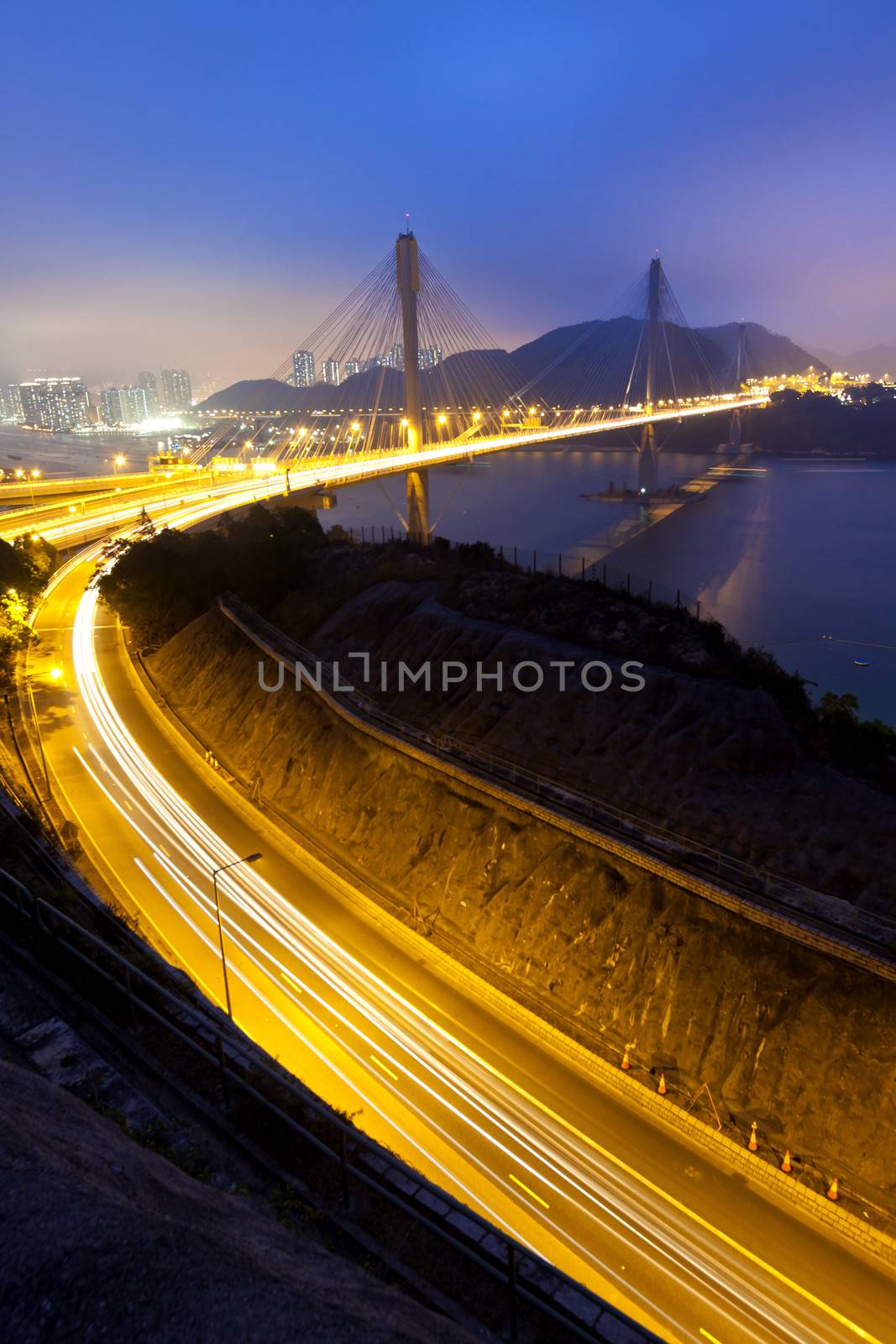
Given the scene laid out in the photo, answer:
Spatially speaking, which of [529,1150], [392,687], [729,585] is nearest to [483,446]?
[729,585]

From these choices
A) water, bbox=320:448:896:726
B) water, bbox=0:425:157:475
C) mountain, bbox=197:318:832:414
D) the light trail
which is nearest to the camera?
water, bbox=320:448:896:726

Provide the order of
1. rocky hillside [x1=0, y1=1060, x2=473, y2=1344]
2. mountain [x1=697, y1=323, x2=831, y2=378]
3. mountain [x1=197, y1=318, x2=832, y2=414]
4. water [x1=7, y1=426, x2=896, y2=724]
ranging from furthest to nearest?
1. mountain [x1=697, y1=323, x2=831, y2=378]
2. mountain [x1=197, y1=318, x2=832, y2=414]
3. water [x1=7, y1=426, x2=896, y2=724]
4. rocky hillside [x1=0, y1=1060, x2=473, y2=1344]

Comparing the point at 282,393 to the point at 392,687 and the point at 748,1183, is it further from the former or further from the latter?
the point at 748,1183

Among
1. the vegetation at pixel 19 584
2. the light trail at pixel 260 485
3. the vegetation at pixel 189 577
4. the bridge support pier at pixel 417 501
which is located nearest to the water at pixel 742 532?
the bridge support pier at pixel 417 501

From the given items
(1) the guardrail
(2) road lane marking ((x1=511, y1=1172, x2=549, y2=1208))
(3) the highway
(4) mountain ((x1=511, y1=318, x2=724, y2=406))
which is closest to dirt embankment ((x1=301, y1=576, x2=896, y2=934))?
(3) the highway

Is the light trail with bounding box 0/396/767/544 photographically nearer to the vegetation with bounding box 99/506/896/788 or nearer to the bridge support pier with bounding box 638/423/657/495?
the vegetation with bounding box 99/506/896/788

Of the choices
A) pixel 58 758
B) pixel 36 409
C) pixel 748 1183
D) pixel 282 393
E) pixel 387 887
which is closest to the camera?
pixel 748 1183

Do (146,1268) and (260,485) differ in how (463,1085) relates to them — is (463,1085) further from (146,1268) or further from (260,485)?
(260,485)
